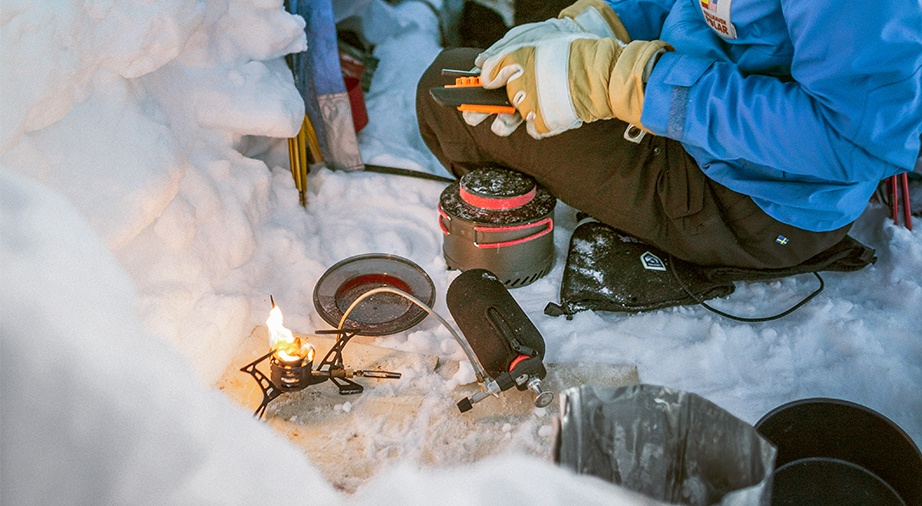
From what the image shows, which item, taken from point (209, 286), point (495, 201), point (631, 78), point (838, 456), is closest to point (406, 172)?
point (495, 201)

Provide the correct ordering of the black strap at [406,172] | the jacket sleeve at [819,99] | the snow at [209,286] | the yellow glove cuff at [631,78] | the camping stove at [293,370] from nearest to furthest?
1. the snow at [209,286]
2. the jacket sleeve at [819,99]
3. the camping stove at [293,370]
4. the yellow glove cuff at [631,78]
5. the black strap at [406,172]

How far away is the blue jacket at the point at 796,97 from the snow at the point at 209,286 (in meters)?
0.38

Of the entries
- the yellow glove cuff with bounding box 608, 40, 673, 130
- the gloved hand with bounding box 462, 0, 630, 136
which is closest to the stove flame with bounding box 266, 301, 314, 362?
the gloved hand with bounding box 462, 0, 630, 136

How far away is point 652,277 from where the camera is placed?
189 centimetres

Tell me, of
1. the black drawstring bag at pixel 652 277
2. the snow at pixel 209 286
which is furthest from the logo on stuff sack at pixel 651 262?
the snow at pixel 209 286

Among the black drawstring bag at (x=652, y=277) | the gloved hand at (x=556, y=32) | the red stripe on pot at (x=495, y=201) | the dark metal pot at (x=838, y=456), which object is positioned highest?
the gloved hand at (x=556, y=32)

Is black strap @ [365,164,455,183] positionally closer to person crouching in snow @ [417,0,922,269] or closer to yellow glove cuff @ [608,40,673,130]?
person crouching in snow @ [417,0,922,269]

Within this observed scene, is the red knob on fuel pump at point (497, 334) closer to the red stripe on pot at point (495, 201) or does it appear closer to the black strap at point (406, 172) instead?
the red stripe on pot at point (495, 201)

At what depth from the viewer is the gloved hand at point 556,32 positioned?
183cm

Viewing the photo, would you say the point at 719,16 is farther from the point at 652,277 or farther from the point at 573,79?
the point at 652,277

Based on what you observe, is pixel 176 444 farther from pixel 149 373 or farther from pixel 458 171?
pixel 458 171

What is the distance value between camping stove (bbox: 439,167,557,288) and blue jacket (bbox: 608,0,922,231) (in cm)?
Result: 39

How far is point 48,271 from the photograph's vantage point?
21.7 inches

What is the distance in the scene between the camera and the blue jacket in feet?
4.12
